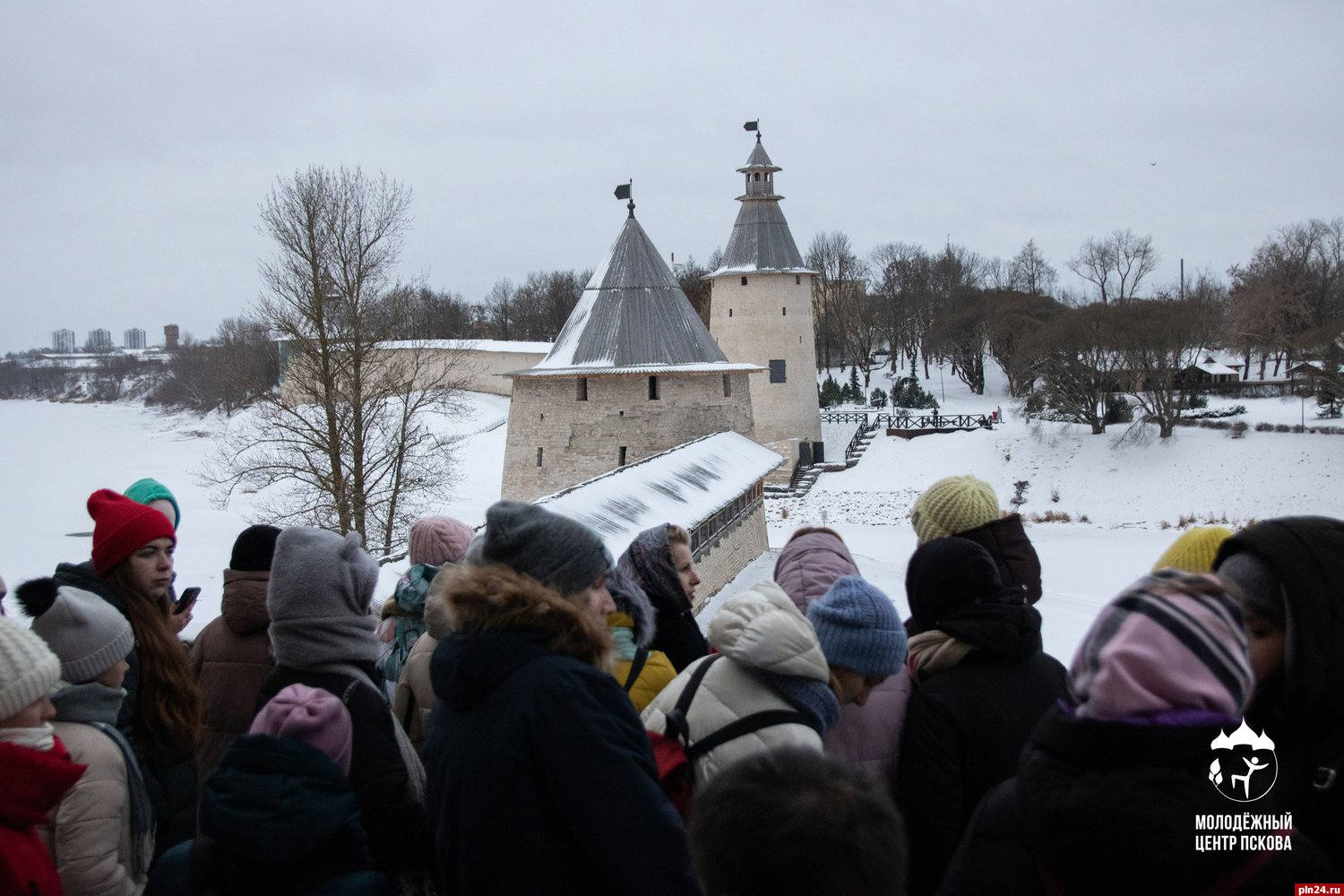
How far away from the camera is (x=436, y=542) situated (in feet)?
12.1

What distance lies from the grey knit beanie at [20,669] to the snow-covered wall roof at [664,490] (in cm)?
508

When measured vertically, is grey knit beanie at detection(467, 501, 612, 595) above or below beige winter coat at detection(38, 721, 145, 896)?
above

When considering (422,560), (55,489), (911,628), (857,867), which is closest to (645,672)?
(911,628)

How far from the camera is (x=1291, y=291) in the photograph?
37500 millimetres

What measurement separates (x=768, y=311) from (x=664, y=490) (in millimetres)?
21067

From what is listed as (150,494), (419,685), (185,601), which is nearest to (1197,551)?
(419,685)

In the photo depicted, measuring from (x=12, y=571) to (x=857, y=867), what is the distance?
51.0 feet

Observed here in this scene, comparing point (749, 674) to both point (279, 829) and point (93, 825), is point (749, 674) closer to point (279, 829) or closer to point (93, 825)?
point (279, 829)

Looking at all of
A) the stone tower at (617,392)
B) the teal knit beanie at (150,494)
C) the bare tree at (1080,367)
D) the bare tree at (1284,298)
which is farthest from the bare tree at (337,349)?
the bare tree at (1284,298)

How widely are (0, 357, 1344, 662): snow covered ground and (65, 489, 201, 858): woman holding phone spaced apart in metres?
8.78

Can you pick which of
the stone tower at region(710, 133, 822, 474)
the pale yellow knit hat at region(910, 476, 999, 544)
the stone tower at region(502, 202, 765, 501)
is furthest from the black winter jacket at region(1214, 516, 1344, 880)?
the stone tower at region(710, 133, 822, 474)

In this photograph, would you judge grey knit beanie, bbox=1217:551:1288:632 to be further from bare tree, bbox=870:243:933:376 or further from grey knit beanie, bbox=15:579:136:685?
bare tree, bbox=870:243:933:376

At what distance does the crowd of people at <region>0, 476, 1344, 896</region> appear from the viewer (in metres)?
1.53

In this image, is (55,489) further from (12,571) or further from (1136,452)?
(1136,452)
